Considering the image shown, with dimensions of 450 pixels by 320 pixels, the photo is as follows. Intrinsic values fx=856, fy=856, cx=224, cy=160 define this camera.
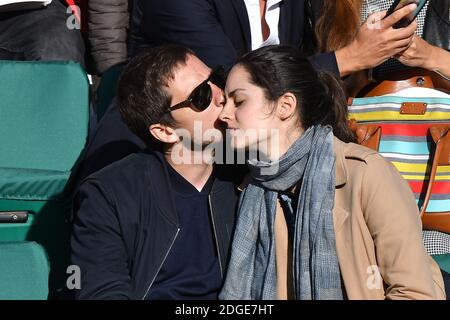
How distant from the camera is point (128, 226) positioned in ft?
8.03

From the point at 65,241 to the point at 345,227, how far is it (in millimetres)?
1040

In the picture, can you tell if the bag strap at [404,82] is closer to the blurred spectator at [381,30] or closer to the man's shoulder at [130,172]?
the blurred spectator at [381,30]

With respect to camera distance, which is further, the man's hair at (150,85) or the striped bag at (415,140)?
the striped bag at (415,140)

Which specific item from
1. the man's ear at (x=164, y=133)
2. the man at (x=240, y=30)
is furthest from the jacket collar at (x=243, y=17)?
the man's ear at (x=164, y=133)

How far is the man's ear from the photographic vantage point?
2.57 m

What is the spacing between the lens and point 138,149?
292 centimetres

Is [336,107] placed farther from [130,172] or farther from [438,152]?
[130,172]

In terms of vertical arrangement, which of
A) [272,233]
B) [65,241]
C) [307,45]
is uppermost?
[307,45]

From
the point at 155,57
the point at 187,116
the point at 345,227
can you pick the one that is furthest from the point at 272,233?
the point at 155,57

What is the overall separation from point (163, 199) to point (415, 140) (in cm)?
90

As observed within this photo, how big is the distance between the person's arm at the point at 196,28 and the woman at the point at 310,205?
0.44 m

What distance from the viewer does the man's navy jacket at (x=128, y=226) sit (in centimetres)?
238

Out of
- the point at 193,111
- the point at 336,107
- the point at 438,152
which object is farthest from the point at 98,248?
the point at 438,152
